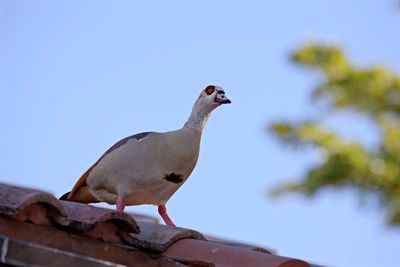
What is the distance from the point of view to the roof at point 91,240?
2924mm

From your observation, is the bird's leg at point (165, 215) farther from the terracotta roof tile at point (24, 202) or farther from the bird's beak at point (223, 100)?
the terracotta roof tile at point (24, 202)

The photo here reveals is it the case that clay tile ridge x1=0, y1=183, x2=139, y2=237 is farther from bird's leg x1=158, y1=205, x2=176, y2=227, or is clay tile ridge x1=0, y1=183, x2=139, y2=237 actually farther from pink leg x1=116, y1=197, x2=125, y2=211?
bird's leg x1=158, y1=205, x2=176, y2=227

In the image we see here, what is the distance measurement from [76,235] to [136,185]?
3.24 feet

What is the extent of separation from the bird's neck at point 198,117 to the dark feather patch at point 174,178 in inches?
8.4

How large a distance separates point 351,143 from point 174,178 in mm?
8857

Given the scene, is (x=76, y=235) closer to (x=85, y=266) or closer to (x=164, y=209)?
(x=85, y=266)

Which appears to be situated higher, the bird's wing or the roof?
the bird's wing

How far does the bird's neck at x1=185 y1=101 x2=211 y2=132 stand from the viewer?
4.32 m

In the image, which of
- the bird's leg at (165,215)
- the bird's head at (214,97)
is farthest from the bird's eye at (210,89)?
the bird's leg at (165,215)

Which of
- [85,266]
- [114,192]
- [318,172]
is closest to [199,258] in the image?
[85,266]

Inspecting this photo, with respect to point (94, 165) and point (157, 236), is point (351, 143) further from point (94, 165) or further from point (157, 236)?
point (157, 236)

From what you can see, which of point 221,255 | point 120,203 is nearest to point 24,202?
point 221,255

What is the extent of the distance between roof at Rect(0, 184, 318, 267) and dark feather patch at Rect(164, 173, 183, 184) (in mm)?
552

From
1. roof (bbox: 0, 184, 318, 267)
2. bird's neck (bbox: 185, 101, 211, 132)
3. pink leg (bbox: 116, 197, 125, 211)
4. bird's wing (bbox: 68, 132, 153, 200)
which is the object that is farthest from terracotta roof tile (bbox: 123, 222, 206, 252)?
bird's neck (bbox: 185, 101, 211, 132)
